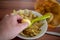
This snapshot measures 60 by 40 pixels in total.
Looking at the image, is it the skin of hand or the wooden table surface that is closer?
the skin of hand

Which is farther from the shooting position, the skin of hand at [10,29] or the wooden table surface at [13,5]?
the wooden table surface at [13,5]

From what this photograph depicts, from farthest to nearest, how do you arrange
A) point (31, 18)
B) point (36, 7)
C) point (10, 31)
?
point (36, 7) < point (31, 18) < point (10, 31)

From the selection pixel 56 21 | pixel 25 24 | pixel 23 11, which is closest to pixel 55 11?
pixel 56 21

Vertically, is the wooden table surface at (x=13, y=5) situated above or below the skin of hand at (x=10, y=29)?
above

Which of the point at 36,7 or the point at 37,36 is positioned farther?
the point at 36,7

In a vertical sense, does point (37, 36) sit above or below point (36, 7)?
below

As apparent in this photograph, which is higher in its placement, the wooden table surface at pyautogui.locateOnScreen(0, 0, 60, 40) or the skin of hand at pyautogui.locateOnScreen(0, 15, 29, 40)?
the wooden table surface at pyautogui.locateOnScreen(0, 0, 60, 40)

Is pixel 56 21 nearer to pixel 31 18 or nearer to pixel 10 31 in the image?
pixel 31 18

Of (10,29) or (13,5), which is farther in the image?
(13,5)

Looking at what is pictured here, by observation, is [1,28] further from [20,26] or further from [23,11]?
[23,11]

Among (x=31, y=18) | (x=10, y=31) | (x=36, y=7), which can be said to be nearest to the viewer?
(x=10, y=31)
